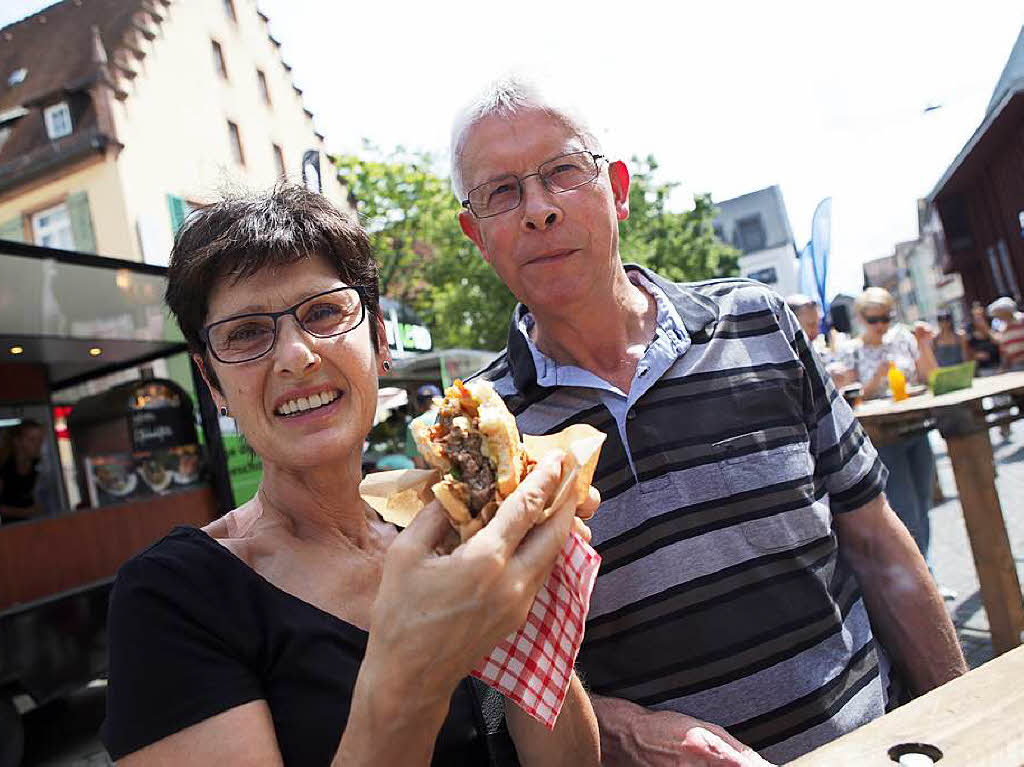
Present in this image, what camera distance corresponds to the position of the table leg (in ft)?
13.9

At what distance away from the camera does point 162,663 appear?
1212 millimetres

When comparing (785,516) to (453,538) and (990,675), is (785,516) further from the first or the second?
(453,538)

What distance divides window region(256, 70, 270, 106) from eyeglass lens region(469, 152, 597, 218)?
2546cm

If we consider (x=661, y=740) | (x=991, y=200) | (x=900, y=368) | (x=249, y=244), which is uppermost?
(x=991, y=200)

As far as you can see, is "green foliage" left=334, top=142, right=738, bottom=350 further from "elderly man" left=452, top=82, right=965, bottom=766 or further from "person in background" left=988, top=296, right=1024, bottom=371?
"elderly man" left=452, top=82, right=965, bottom=766

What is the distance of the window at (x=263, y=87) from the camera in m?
24.7

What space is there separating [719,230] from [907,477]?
5716 cm

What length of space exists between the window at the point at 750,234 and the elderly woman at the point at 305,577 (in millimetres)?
61153

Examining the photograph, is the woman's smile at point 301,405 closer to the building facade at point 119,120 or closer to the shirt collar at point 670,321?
the shirt collar at point 670,321

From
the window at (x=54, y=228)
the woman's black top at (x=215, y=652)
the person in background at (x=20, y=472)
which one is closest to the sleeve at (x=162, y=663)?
the woman's black top at (x=215, y=652)

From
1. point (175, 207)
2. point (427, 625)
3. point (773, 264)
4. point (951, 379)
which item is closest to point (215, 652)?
point (427, 625)

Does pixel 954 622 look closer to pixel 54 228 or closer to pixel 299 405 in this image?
pixel 299 405

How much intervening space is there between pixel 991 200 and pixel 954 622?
69.8 ft

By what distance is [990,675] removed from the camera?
4.11 feet
